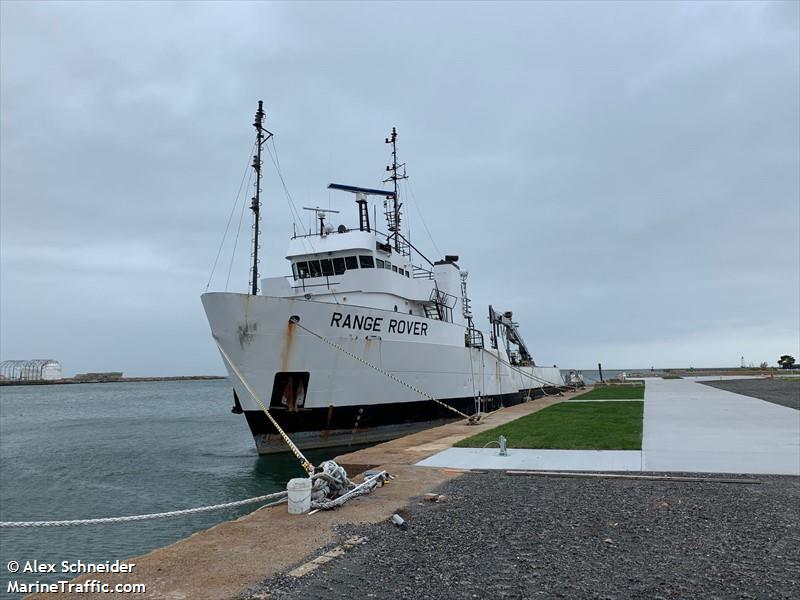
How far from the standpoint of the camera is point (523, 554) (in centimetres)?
430

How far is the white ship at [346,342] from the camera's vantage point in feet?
46.4

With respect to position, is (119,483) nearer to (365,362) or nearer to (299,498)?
(365,362)

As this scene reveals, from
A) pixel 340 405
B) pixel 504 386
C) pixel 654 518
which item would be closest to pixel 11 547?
pixel 340 405

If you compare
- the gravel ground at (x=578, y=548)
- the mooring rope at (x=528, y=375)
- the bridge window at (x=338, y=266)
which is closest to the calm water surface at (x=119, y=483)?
the gravel ground at (x=578, y=548)

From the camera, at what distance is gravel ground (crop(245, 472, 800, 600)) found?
361 centimetres

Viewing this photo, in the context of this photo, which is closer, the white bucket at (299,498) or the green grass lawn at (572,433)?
the white bucket at (299,498)

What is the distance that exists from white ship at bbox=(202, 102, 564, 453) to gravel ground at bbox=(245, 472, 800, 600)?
7.40 m

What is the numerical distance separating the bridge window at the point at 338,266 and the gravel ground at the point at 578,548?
1254 centimetres

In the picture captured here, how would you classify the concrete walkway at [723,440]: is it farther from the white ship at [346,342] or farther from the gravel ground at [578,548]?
the white ship at [346,342]

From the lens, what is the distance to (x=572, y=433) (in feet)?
38.7

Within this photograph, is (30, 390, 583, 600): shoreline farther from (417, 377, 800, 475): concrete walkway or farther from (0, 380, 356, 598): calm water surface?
(417, 377, 800, 475): concrete walkway

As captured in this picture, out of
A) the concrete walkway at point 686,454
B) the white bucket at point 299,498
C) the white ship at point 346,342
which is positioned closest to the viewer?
the white bucket at point 299,498

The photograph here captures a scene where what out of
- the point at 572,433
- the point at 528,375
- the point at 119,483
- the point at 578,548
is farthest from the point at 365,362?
the point at 528,375

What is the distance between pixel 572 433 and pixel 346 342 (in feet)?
22.2
